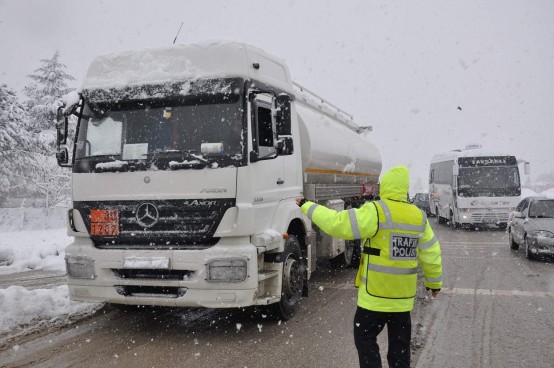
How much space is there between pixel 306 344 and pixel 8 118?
31015mm

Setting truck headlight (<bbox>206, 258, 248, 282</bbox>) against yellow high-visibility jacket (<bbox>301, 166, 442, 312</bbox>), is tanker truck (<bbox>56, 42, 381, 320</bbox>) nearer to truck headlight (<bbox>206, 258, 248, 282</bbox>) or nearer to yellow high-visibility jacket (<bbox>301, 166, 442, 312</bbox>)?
truck headlight (<bbox>206, 258, 248, 282</bbox>)

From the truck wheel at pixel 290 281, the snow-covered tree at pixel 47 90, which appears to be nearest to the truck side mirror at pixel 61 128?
the truck wheel at pixel 290 281

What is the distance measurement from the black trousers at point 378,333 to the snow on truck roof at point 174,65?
126 inches

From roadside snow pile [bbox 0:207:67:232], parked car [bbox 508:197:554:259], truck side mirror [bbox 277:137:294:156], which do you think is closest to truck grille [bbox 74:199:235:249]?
truck side mirror [bbox 277:137:294:156]

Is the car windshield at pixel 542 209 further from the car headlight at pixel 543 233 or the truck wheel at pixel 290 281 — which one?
the truck wheel at pixel 290 281

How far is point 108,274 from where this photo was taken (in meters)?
5.73

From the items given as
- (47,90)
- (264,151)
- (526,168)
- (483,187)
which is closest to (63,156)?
(264,151)

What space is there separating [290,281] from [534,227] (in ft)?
27.4

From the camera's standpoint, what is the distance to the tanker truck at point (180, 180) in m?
5.48

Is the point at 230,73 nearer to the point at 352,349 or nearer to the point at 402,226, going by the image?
the point at 402,226

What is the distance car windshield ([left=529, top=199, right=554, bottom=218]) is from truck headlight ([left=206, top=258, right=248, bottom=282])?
33.6 ft

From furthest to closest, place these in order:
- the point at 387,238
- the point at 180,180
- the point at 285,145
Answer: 1. the point at 285,145
2. the point at 180,180
3. the point at 387,238

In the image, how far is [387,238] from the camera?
3.78 metres

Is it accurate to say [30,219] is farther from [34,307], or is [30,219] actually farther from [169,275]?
[169,275]
